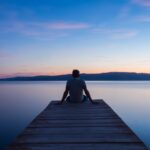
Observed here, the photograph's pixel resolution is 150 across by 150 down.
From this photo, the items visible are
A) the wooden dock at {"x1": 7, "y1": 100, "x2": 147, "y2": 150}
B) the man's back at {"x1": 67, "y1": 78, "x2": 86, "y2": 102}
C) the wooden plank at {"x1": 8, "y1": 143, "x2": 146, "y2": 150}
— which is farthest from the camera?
the man's back at {"x1": 67, "y1": 78, "x2": 86, "y2": 102}

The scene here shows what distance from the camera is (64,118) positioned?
22.0 feet

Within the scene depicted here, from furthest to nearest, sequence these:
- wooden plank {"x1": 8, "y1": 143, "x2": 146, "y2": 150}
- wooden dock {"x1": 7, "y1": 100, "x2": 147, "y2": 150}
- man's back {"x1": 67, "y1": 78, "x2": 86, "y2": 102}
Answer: man's back {"x1": 67, "y1": 78, "x2": 86, "y2": 102}, wooden dock {"x1": 7, "y1": 100, "x2": 147, "y2": 150}, wooden plank {"x1": 8, "y1": 143, "x2": 146, "y2": 150}

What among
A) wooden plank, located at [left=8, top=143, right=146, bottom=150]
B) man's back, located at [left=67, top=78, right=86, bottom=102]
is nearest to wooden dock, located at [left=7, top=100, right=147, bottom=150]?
wooden plank, located at [left=8, top=143, right=146, bottom=150]

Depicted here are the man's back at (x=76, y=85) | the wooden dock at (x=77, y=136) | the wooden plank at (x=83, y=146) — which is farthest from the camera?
the man's back at (x=76, y=85)

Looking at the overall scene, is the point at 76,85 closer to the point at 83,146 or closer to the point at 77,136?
the point at 77,136

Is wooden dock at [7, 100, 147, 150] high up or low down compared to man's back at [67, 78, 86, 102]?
down

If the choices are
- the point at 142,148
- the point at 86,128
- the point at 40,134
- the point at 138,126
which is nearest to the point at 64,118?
the point at 86,128

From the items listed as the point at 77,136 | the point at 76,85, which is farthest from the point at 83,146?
the point at 76,85

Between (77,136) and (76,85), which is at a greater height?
(76,85)

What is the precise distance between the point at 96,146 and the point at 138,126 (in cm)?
1085

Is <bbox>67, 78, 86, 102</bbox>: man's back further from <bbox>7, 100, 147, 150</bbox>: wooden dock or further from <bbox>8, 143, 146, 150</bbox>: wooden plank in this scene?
<bbox>8, 143, 146, 150</bbox>: wooden plank

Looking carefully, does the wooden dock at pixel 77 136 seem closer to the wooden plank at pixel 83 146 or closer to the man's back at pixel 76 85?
the wooden plank at pixel 83 146

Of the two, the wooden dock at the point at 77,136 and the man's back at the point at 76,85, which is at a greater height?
the man's back at the point at 76,85

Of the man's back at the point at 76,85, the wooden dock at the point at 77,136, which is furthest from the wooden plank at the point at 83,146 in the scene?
the man's back at the point at 76,85
